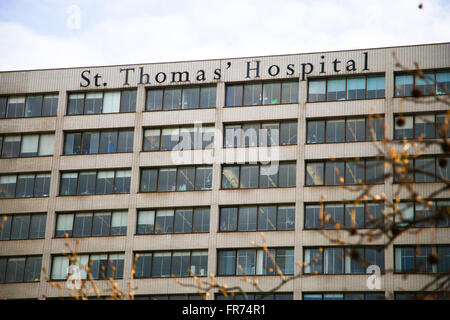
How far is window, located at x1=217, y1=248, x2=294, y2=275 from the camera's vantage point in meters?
51.5

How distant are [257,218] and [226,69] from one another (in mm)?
12003

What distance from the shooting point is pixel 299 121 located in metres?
53.8

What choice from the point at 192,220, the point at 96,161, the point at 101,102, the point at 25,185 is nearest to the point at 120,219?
the point at 96,161

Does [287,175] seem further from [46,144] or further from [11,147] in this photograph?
[11,147]

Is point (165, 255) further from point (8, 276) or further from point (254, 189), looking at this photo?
point (8, 276)

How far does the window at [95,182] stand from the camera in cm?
5597

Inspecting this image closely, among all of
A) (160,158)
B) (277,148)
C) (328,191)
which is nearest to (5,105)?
(160,158)

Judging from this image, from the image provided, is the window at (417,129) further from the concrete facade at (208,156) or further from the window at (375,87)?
the window at (375,87)

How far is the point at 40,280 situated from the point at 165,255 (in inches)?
392

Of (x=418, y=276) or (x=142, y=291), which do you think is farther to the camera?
(x=142, y=291)

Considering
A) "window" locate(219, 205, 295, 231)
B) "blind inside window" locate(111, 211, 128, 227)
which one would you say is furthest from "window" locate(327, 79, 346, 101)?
"blind inside window" locate(111, 211, 128, 227)

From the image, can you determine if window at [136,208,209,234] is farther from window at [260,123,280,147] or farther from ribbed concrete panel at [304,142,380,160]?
ribbed concrete panel at [304,142,380,160]

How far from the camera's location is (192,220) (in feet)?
177
